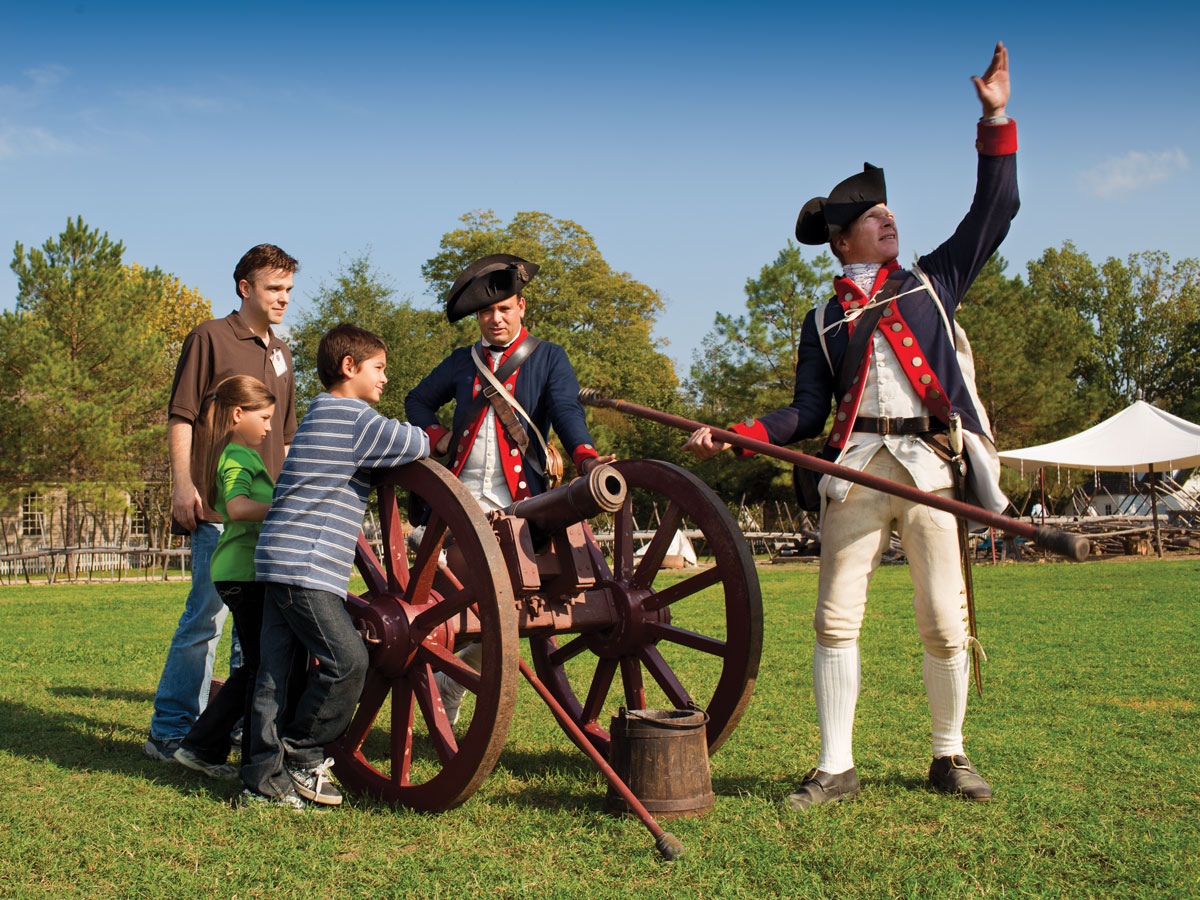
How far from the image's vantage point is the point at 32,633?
919 cm

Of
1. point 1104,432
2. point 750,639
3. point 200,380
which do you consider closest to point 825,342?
point 750,639

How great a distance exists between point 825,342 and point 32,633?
8.18m

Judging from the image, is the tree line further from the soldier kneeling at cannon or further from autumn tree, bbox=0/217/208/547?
the soldier kneeling at cannon

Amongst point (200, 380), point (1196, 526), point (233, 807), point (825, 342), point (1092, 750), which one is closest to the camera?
point (233, 807)

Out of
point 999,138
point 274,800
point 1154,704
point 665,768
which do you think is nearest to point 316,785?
point 274,800

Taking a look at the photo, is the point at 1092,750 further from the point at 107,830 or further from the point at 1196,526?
the point at 1196,526

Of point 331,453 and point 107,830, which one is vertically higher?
point 331,453

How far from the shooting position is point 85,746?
177 inches

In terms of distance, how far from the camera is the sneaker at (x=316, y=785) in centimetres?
355

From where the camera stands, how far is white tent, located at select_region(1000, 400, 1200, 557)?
2045 cm

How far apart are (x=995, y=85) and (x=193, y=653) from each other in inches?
155

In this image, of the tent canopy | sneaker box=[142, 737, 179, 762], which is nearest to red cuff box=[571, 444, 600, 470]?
sneaker box=[142, 737, 179, 762]

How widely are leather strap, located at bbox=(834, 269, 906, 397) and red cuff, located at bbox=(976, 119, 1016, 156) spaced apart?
1.74 ft

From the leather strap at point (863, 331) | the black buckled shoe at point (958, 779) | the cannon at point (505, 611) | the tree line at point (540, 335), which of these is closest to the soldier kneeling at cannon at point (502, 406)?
the cannon at point (505, 611)
